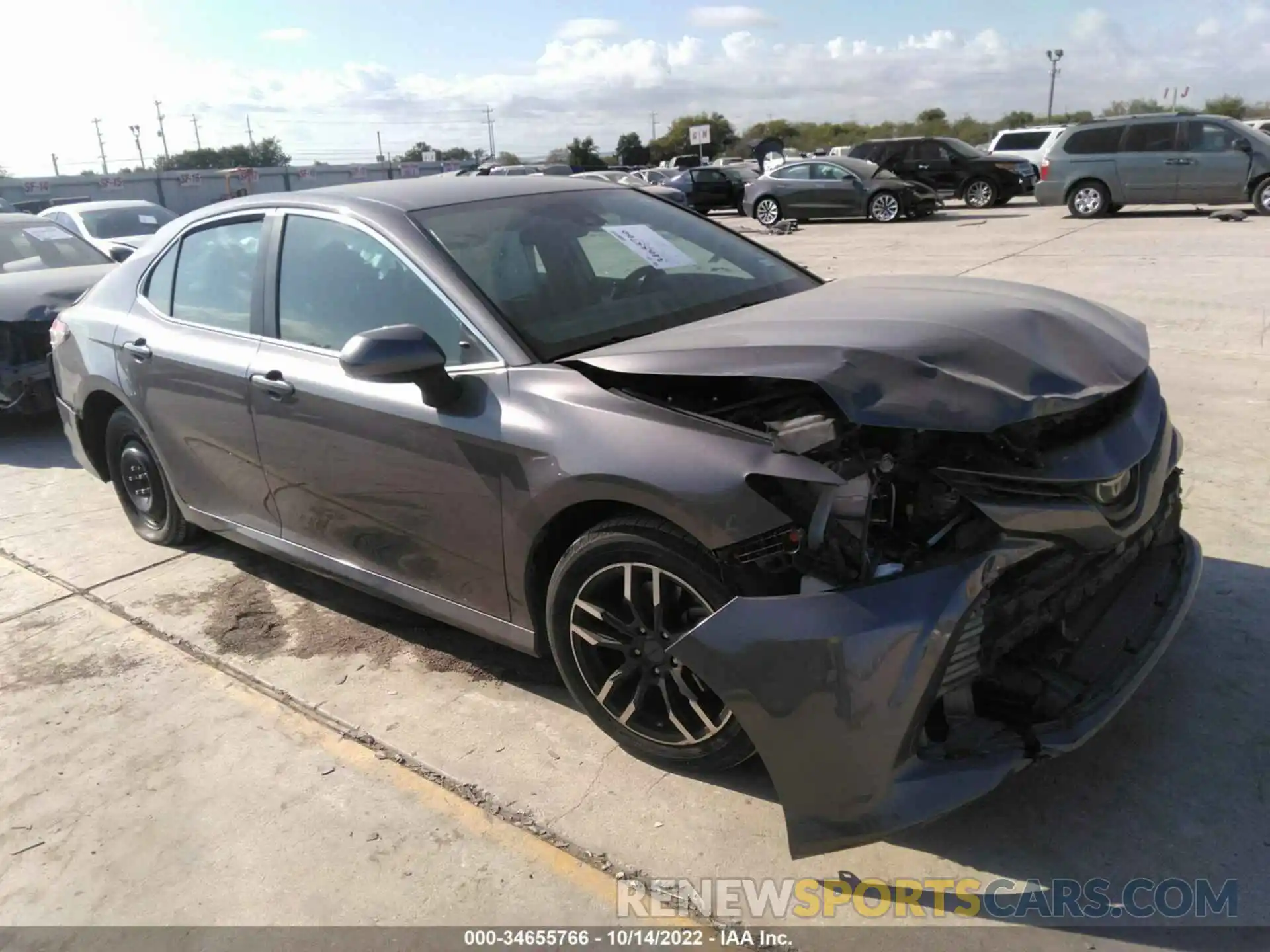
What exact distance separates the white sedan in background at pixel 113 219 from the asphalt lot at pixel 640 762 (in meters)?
7.86

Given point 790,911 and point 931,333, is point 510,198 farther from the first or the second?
point 790,911

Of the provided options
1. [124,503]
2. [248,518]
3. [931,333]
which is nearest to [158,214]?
[124,503]

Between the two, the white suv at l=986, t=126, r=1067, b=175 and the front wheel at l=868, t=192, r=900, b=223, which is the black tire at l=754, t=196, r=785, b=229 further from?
the white suv at l=986, t=126, r=1067, b=175

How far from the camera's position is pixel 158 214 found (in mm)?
13844

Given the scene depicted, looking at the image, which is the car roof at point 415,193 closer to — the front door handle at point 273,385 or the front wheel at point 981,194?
the front door handle at point 273,385

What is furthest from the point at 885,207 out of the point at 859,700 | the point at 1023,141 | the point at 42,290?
the point at 859,700

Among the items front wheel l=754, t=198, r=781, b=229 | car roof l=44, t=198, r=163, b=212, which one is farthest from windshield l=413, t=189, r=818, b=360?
front wheel l=754, t=198, r=781, b=229

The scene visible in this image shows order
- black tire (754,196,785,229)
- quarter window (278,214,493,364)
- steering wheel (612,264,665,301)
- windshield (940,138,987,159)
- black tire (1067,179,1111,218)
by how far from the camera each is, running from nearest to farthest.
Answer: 1. quarter window (278,214,493,364)
2. steering wheel (612,264,665,301)
3. black tire (1067,179,1111,218)
4. black tire (754,196,785,229)
5. windshield (940,138,987,159)

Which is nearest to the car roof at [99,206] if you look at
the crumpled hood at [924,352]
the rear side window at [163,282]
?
the rear side window at [163,282]

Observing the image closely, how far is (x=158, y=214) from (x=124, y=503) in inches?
410

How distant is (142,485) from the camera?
4.90 meters

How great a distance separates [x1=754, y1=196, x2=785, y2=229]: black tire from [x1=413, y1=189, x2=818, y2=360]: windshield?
18.5 meters

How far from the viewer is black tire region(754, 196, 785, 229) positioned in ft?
71.5

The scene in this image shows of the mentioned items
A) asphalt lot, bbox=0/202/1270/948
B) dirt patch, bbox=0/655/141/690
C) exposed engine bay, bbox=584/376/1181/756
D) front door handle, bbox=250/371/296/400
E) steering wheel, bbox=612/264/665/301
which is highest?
steering wheel, bbox=612/264/665/301
